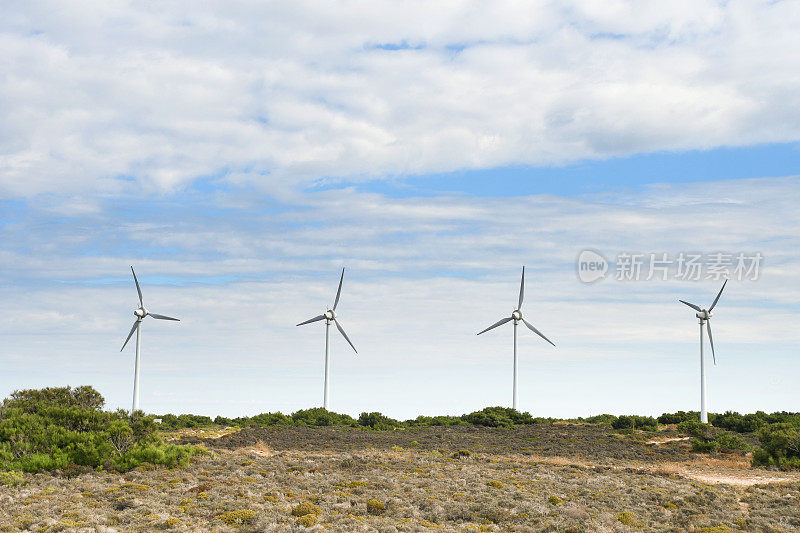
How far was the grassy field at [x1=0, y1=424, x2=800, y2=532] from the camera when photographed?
898 inches

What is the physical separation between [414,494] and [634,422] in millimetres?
40439

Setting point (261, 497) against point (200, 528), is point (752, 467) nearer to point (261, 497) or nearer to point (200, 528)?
point (261, 497)

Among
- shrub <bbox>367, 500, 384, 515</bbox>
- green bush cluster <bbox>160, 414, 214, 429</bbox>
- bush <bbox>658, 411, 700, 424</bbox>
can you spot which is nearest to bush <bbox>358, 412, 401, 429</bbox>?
green bush cluster <bbox>160, 414, 214, 429</bbox>

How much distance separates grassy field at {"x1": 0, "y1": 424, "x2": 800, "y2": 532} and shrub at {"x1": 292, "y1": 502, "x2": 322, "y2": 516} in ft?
0.21

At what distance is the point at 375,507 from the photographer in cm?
2450

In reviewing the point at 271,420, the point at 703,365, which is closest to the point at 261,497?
the point at 271,420

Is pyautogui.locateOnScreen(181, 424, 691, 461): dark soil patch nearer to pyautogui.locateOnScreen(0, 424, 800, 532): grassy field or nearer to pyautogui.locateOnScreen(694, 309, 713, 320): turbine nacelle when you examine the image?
pyautogui.locateOnScreen(0, 424, 800, 532): grassy field

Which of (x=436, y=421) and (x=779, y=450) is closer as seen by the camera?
(x=779, y=450)

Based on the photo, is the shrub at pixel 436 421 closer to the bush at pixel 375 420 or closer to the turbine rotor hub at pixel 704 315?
the bush at pixel 375 420

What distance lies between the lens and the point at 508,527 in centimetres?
2253

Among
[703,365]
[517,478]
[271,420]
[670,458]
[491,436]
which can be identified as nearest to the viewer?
[517,478]

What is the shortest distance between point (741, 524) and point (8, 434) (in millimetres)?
31227

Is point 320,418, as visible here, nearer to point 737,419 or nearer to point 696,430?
point 696,430

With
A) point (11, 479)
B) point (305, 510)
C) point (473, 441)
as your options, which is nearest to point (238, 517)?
point (305, 510)
